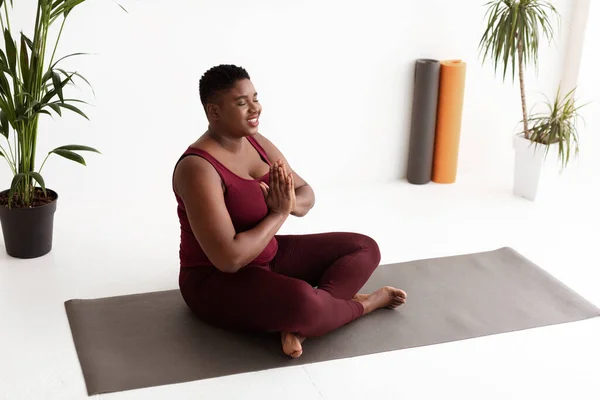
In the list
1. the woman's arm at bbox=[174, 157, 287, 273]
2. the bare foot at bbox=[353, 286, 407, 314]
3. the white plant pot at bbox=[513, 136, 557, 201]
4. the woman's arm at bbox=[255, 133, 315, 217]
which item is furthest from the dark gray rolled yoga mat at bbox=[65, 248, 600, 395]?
the white plant pot at bbox=[513, 136, 557, 201]

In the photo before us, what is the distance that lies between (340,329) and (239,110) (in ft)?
2.95

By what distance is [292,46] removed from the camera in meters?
4.39

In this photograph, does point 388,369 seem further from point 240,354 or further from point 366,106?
point 366,106

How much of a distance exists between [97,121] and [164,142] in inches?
14.0

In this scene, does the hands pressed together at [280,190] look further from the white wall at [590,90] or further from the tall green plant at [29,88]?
the white wall at [590,90]

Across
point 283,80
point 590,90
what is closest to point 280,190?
point 283,80

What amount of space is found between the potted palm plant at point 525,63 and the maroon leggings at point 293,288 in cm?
157

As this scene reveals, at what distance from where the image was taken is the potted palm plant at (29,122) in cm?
335

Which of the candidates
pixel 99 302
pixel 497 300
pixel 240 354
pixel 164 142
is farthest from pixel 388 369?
pixel 164 142

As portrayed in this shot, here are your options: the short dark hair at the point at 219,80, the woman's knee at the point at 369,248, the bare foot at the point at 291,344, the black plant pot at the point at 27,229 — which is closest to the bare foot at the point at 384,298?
the woman's knee at the point at 369,248

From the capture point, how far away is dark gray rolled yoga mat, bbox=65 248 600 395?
287 cm

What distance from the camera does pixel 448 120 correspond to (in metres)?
4.70

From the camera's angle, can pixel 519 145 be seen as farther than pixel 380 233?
Yes

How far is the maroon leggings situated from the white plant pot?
156cm
